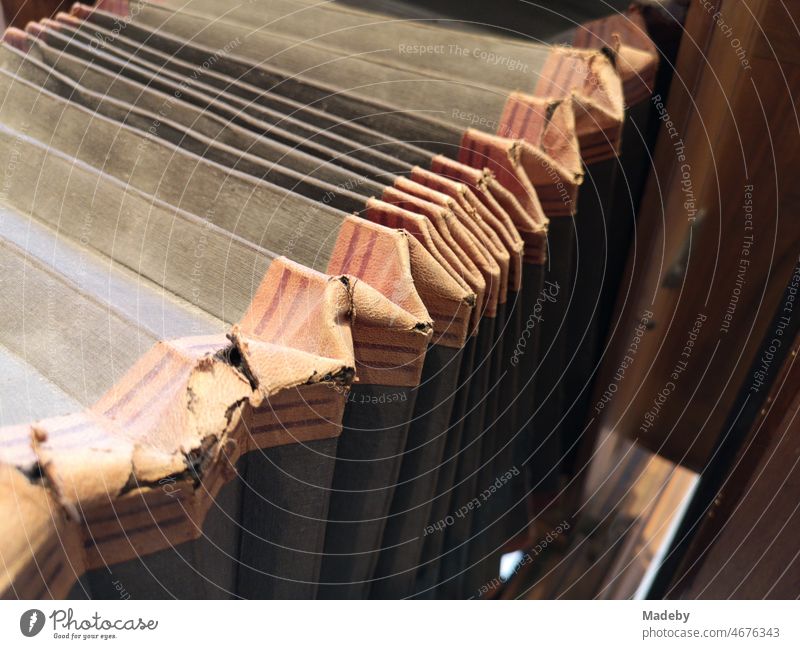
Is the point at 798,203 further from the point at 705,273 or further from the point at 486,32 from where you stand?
the point at 486,32

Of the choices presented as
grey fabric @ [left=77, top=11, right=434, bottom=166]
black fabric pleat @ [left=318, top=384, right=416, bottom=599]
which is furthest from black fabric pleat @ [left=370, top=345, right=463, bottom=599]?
grey fabric @ [left=77, top=11, right=434, bottom=166]

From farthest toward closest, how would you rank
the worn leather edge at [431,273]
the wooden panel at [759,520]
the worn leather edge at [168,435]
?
the wooden panel at [759,520], the worn leather edge at [431,273], the worn leather edge at [168,435]

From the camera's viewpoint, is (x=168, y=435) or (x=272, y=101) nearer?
(x=168, y=435)

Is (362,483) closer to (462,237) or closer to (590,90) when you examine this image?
(462,237)

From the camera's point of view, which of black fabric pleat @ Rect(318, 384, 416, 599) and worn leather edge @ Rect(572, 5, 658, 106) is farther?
worn leather edge @ Rect(572, 5, 658, 106)

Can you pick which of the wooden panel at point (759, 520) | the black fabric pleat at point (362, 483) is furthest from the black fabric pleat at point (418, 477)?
the wooden panel at point (759, 520)

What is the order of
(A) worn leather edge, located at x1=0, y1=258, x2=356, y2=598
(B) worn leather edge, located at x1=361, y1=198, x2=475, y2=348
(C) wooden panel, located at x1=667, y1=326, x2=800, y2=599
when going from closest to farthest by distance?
(A) worn leather edge, located at x1=0, y1=258, x2=356, y2=598
(B) worn leather edge, located at x1=361, y1=198, x2=475, y2=348
(C) wooden panel, located at x1=667, y1=326, x2=800, y2=599

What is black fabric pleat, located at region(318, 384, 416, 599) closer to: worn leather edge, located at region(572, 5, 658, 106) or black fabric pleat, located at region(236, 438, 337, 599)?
black fabric pleat, located at region(236, 438, 337, 599)

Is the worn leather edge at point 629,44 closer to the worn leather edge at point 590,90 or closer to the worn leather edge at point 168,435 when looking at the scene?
the worn leather edge at point 590,90

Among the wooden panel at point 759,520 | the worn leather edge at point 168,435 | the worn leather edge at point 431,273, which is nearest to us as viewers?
the worn leather edge at point 168,435

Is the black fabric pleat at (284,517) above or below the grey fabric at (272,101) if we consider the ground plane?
below

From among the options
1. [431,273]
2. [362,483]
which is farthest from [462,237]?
[362,483]

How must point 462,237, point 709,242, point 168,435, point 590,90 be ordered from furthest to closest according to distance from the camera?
1. point 709,242
2. point 590,90
3. point 462,237
4. point 168,435

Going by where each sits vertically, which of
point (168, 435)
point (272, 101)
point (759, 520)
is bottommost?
point (759, 520)
